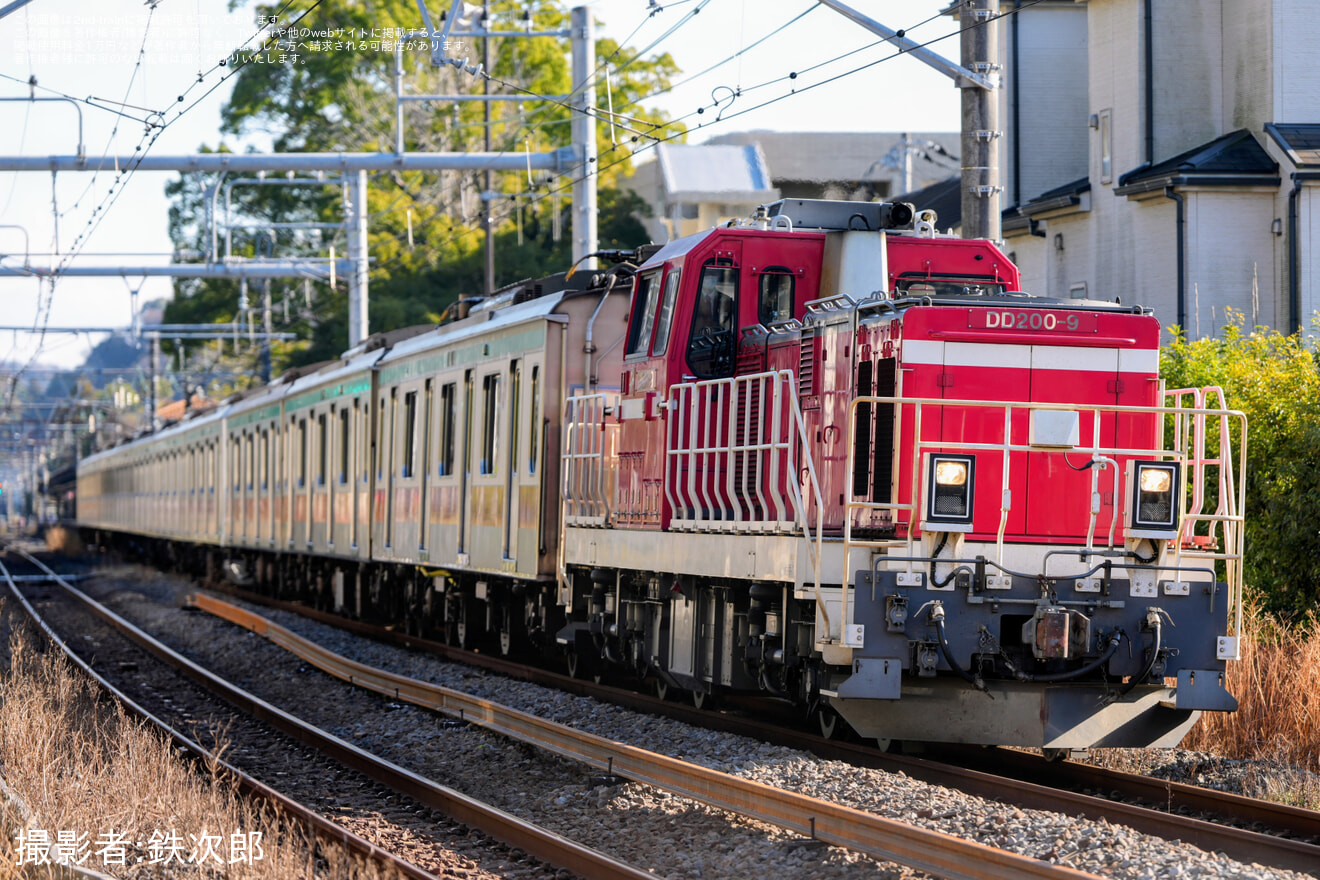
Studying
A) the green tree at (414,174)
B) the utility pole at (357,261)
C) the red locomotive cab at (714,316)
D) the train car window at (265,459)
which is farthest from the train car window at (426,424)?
the green tree at (414,174)

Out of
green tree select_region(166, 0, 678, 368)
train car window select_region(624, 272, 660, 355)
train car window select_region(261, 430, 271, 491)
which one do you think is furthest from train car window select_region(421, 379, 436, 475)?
green tree select_region(166, 0, 678, 368)

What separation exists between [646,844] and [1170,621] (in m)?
3.55

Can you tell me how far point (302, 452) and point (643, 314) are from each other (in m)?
15.4

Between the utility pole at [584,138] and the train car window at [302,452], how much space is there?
778 cm

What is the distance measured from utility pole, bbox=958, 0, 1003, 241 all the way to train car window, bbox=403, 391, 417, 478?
28.4ft

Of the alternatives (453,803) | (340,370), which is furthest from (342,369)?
(453,803)

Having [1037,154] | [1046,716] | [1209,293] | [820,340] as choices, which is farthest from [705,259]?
[1037,154]

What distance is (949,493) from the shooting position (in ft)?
31.7

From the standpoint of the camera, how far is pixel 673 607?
1276 centimetres

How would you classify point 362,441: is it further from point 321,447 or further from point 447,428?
point 447,428

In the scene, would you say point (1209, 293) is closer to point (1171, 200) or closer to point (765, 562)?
point (1171, 200)

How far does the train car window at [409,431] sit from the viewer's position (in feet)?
66.2

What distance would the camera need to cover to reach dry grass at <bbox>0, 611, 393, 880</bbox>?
791 centimetres

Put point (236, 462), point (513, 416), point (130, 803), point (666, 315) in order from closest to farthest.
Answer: point (130, 803), point (666, 315), point (513, 416), point (236, 462)
